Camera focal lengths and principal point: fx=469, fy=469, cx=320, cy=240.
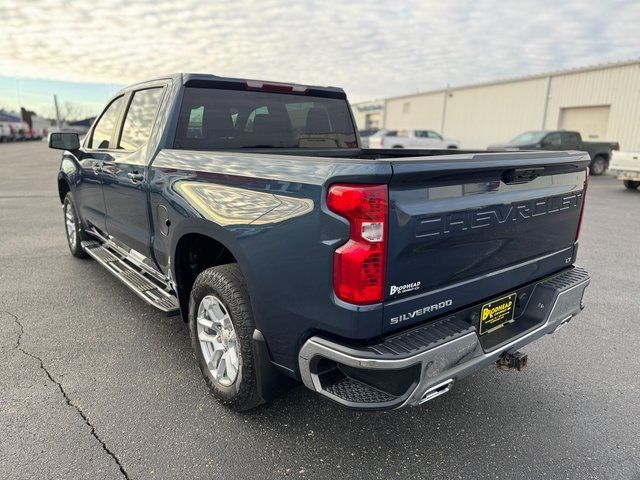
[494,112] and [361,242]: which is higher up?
[494,112]

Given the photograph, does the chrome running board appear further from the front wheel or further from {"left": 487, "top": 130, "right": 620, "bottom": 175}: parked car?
the front wheel

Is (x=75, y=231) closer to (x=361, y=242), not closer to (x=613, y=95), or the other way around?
(x=361, y=242)

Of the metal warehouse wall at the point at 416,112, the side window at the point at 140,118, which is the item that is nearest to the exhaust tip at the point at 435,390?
the side window at the point at 140,118

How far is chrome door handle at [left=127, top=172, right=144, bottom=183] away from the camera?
11.2 ft

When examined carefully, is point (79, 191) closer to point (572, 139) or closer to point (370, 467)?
point (370, 467)

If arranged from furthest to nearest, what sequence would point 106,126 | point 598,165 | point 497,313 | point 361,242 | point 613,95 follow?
point 613,95 < point 598,165 < point 106,126 < point 497,313 < point 361,242

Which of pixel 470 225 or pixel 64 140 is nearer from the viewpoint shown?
pixel 470 225

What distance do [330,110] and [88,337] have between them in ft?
9.21

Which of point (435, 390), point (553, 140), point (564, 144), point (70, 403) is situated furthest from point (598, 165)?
point (70, 403)

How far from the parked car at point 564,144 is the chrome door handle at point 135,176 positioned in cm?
1574

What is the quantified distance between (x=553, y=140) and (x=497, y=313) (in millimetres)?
17952

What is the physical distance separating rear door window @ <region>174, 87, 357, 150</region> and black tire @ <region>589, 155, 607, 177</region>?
18584mm

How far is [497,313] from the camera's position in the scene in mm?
2607

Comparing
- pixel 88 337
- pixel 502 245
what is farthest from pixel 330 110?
pixel 88 337
